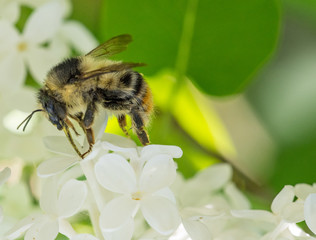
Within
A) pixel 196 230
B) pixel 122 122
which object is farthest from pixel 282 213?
pixel 122 122

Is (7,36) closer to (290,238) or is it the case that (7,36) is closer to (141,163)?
(141,163)

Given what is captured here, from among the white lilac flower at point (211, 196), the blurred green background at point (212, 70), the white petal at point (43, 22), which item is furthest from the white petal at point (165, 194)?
the white petal at point (43, 22)

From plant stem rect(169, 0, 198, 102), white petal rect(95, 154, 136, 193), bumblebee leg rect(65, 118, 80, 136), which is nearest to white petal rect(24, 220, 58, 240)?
white petal rect(95, 154, 136, 193)

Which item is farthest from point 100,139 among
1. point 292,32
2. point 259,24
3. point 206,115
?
point 292,32

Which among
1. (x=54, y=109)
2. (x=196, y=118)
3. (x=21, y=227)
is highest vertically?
(x=54, y=109)

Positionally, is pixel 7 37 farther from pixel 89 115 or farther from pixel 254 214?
pixel 254 214

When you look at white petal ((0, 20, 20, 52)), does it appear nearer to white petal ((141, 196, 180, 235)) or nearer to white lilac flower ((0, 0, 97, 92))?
white lilac flower ((0, 0, 97, 92))
